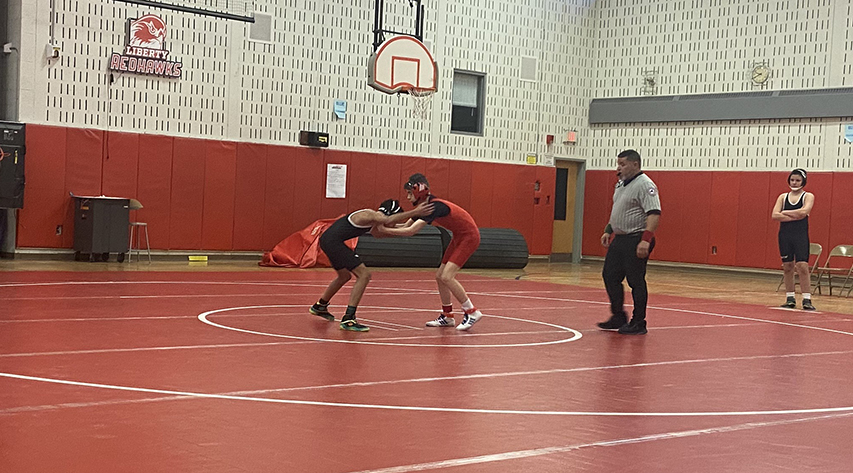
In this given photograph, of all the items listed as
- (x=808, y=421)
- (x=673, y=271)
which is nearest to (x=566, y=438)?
(x=808, y=421)

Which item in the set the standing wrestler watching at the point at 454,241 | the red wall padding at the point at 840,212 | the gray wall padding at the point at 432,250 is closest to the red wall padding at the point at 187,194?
the gray wall padding at the point at 432,250

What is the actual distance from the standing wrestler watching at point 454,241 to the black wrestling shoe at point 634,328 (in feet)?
5.16

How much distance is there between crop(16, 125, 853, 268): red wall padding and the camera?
1909cm

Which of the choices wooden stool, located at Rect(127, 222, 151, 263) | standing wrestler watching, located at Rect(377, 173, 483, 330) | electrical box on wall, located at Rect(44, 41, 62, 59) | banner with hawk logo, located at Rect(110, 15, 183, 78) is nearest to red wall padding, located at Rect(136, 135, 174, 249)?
wooden stool, located at Rect(127, 222, 151, 263)

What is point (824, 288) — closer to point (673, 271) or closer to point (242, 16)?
point (673, 271)

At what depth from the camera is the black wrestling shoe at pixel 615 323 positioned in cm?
1138

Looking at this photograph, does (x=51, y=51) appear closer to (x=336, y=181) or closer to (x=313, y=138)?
(x=313, y=138)

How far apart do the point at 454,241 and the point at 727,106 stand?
14.5 metres

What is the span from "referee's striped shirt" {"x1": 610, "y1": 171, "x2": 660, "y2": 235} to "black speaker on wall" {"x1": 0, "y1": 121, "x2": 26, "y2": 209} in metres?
11.3

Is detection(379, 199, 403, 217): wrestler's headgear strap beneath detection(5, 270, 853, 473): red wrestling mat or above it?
above

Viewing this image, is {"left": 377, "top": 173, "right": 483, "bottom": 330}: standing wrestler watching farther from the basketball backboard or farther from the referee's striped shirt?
the basketball backboard

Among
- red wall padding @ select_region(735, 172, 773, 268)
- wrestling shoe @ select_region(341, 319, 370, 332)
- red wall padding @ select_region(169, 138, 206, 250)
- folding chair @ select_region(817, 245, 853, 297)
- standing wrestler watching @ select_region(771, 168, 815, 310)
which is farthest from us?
red wall padding @ select_region(735, 172, 773, 268)

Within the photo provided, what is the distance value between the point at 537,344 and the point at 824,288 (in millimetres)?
12668

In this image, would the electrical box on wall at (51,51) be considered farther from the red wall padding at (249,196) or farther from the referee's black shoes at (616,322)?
the referee's black shoes at (616,322)
